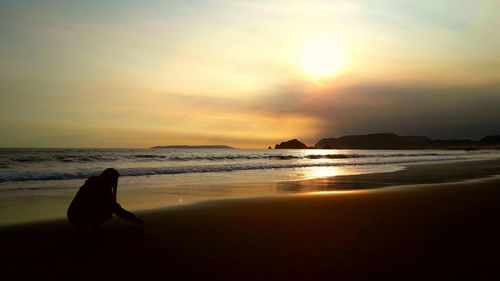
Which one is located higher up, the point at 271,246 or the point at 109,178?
the point at 109,178

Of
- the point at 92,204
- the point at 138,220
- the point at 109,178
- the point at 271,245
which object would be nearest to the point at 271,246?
the point at 271,245

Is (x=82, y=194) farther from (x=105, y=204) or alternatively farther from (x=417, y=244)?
(x=417, y=244)

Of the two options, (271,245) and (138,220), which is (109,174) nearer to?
(138,220)

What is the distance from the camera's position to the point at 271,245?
684cm

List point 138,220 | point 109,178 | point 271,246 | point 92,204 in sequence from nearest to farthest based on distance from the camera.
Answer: point 271,246
point 92,204
point 109,178
point 138,220

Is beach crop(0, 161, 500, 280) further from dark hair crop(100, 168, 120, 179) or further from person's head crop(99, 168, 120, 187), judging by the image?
dark hair crop(100, 168, 120, 179)

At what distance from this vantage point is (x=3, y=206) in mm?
11594

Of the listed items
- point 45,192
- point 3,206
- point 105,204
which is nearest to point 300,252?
point 105,204

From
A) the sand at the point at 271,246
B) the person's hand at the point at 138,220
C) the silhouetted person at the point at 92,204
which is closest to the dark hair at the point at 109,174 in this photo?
the silhouetted person at the point at 92,204

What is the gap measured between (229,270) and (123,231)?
11.0 ft

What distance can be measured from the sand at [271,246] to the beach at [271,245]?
0.01 metres

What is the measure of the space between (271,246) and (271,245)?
0.07 metres

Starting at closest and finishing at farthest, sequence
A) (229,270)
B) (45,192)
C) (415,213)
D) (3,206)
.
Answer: (229,270), (415,213), (3,206), (45,192)

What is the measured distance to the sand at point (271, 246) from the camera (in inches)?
214
